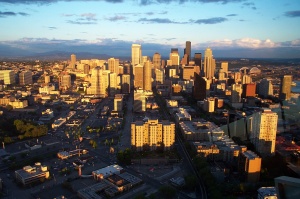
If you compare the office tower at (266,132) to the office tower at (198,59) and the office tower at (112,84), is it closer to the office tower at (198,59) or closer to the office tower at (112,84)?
the office tower at (112,84)

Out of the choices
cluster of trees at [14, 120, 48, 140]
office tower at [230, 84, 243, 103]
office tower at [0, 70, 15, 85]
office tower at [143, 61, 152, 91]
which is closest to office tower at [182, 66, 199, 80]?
office tower at [143, 61, 152, 91]

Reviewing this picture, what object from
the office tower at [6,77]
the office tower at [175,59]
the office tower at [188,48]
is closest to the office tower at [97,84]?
the office tower at [6,77]

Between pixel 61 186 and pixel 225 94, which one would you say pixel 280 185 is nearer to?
pixel 61 186

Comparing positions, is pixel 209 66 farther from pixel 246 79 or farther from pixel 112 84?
pixel 112 84

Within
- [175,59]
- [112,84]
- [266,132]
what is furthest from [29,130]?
[175,59]

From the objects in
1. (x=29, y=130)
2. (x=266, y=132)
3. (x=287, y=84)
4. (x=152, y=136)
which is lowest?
(x=29, y=130)
